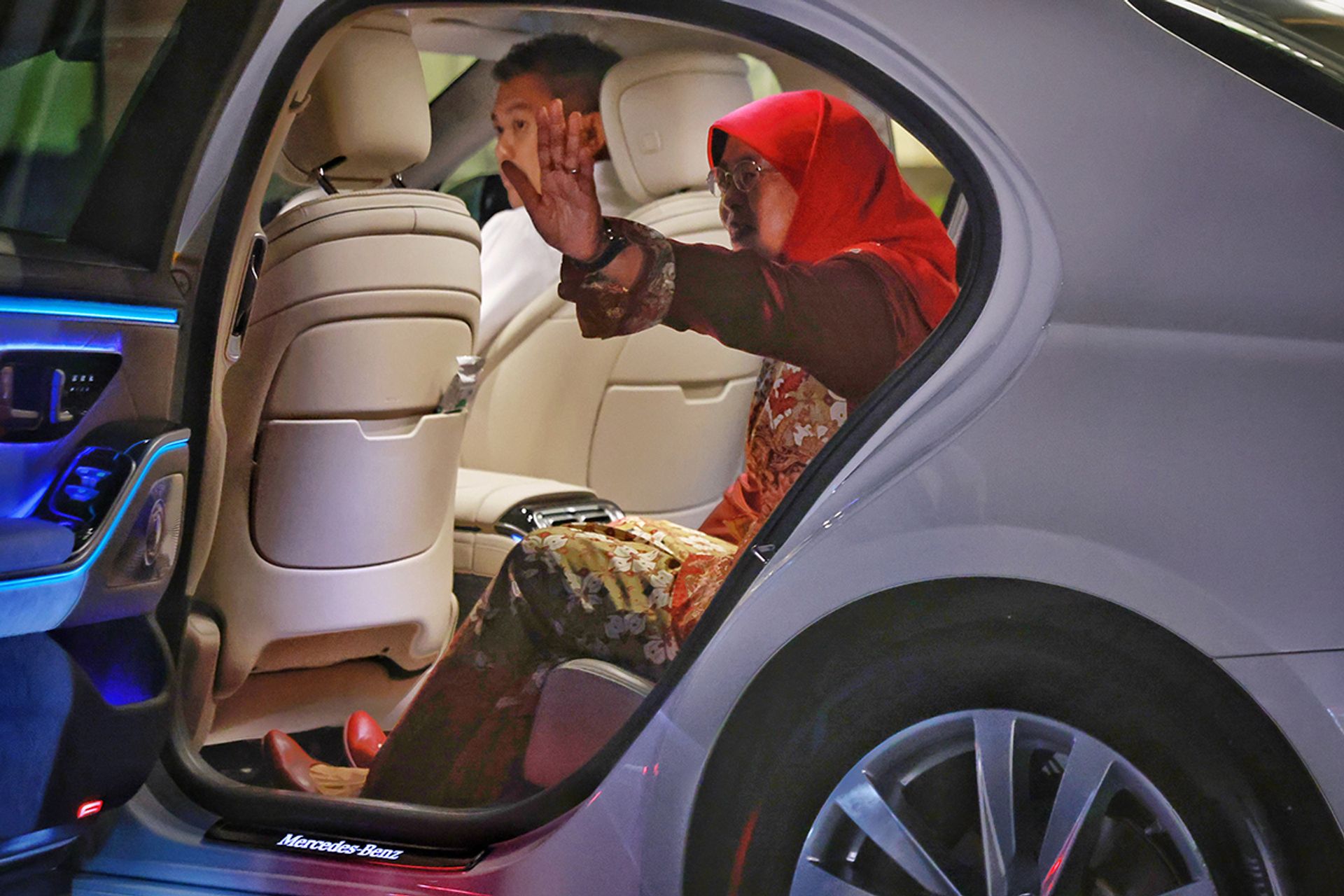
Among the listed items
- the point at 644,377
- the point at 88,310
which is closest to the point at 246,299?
the point at 88,310

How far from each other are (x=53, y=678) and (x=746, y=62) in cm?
108

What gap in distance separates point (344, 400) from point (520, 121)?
0.62 metres

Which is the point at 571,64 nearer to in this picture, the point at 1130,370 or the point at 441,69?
the point at 441,69

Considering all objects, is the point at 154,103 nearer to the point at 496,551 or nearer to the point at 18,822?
the point at 18,822

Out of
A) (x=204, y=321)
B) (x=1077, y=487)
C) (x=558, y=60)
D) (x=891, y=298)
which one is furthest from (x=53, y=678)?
(x=1077, y=487)

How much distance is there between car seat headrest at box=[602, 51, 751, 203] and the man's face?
85 millimetres

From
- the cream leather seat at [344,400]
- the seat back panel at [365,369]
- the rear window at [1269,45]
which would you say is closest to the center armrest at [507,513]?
the cream leather seat at [344,400]

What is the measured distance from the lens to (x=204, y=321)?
1569 millimetres

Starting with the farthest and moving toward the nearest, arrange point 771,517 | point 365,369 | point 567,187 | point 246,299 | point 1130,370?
point 365,369 < point 246,299 < point 567,187 < point 771,517 < point 1130,370

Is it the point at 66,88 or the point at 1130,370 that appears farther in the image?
the point at 66,88

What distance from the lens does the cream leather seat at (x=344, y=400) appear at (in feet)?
6.13

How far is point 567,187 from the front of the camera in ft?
4.85

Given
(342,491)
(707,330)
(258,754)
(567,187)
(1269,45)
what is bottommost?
(258,754)

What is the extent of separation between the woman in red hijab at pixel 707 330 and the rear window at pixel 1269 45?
1.05 ft
